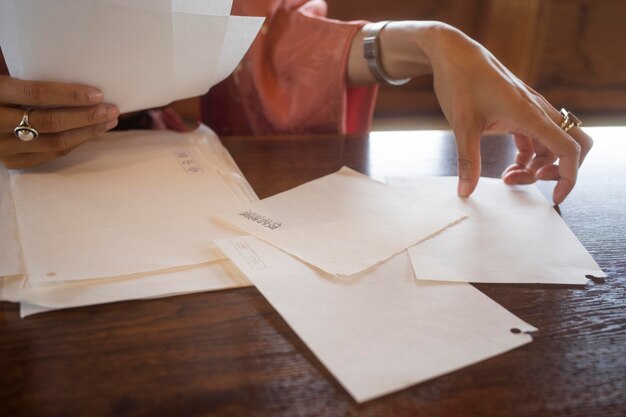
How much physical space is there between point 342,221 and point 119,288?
0.69 feet

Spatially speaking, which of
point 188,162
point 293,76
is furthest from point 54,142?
point 293,76

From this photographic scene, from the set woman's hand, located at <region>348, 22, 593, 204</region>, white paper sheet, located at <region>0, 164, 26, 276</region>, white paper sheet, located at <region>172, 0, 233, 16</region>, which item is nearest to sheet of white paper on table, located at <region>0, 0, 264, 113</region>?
white paper sheet, located at <region>172, 0, 233, 16</region>

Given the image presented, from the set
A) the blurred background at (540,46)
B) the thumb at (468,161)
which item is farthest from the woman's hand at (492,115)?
the blurred background at (540,46)

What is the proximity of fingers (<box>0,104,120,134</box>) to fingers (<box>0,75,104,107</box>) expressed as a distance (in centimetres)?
1

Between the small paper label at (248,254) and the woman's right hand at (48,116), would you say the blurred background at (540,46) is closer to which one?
the woman's right hand at (48,116)

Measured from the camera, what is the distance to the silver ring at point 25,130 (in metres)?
0.54

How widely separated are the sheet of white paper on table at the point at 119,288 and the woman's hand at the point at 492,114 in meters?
0.30

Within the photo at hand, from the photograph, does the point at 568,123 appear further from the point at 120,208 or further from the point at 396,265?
the point at 120,208

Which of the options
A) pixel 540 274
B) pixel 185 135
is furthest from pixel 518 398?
pixel 185 135

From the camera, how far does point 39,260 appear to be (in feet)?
1.35

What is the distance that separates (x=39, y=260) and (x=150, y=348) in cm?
14

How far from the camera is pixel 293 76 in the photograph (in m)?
0.79

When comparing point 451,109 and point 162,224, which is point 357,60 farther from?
point 162,224

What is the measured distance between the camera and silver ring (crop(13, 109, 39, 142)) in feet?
1.76
